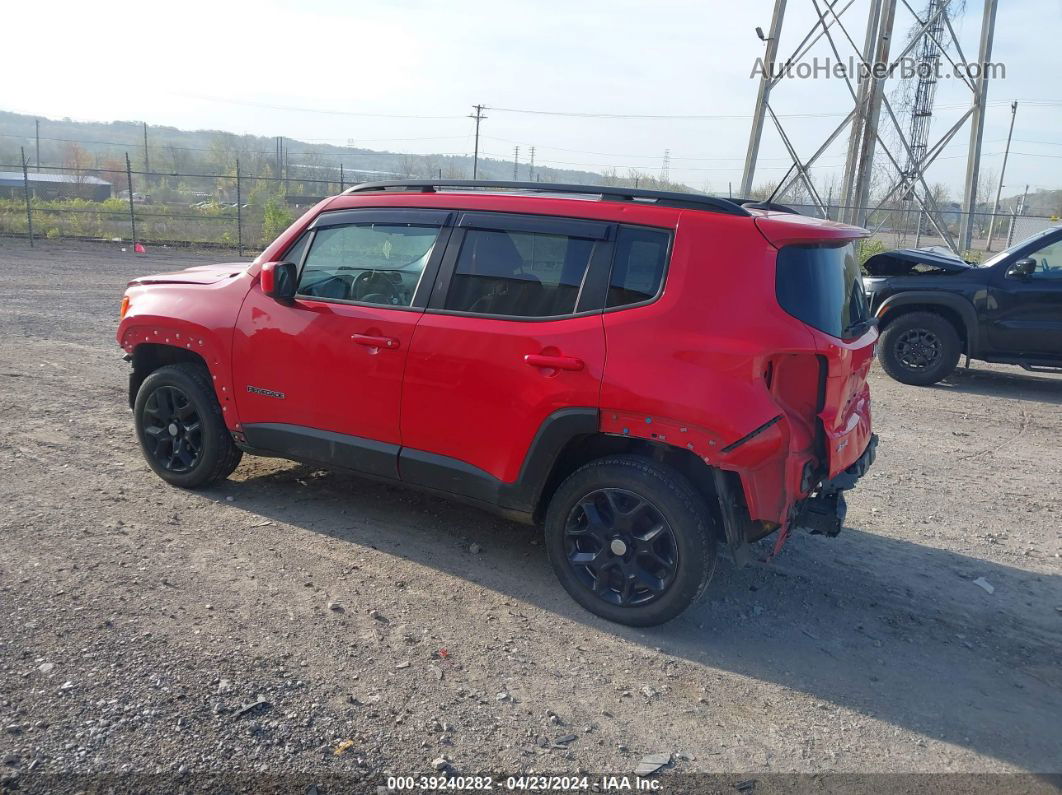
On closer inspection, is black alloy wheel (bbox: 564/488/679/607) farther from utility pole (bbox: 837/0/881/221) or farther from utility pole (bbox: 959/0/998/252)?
utility pole (bbox: 959/0/998/252)

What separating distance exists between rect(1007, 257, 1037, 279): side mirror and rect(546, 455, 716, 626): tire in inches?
293

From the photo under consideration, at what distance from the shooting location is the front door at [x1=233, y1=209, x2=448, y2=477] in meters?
4.42

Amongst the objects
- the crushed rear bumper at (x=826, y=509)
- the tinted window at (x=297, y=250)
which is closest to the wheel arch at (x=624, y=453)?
the crushed rear bumper at (x=826, y=509)

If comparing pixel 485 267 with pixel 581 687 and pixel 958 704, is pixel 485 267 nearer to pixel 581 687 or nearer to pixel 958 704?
pixel 581 687

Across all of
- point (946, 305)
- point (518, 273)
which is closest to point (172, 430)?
point (518, 273)

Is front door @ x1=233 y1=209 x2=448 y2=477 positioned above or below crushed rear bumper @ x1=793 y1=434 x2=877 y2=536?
above

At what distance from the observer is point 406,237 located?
454cm

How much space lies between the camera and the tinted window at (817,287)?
144 inches

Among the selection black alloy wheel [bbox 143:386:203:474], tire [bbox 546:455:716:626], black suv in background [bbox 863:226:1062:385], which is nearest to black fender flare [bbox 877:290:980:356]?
black suv in background [bbox 863:226:1062:385]

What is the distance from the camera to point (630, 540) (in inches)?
153

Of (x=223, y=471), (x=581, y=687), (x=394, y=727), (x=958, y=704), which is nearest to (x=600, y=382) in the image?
(x=581, y=687)

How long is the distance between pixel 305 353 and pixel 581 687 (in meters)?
2.33

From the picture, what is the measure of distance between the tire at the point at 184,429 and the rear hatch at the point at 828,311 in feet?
11.0

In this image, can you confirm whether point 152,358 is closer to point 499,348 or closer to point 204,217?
point 499,348
